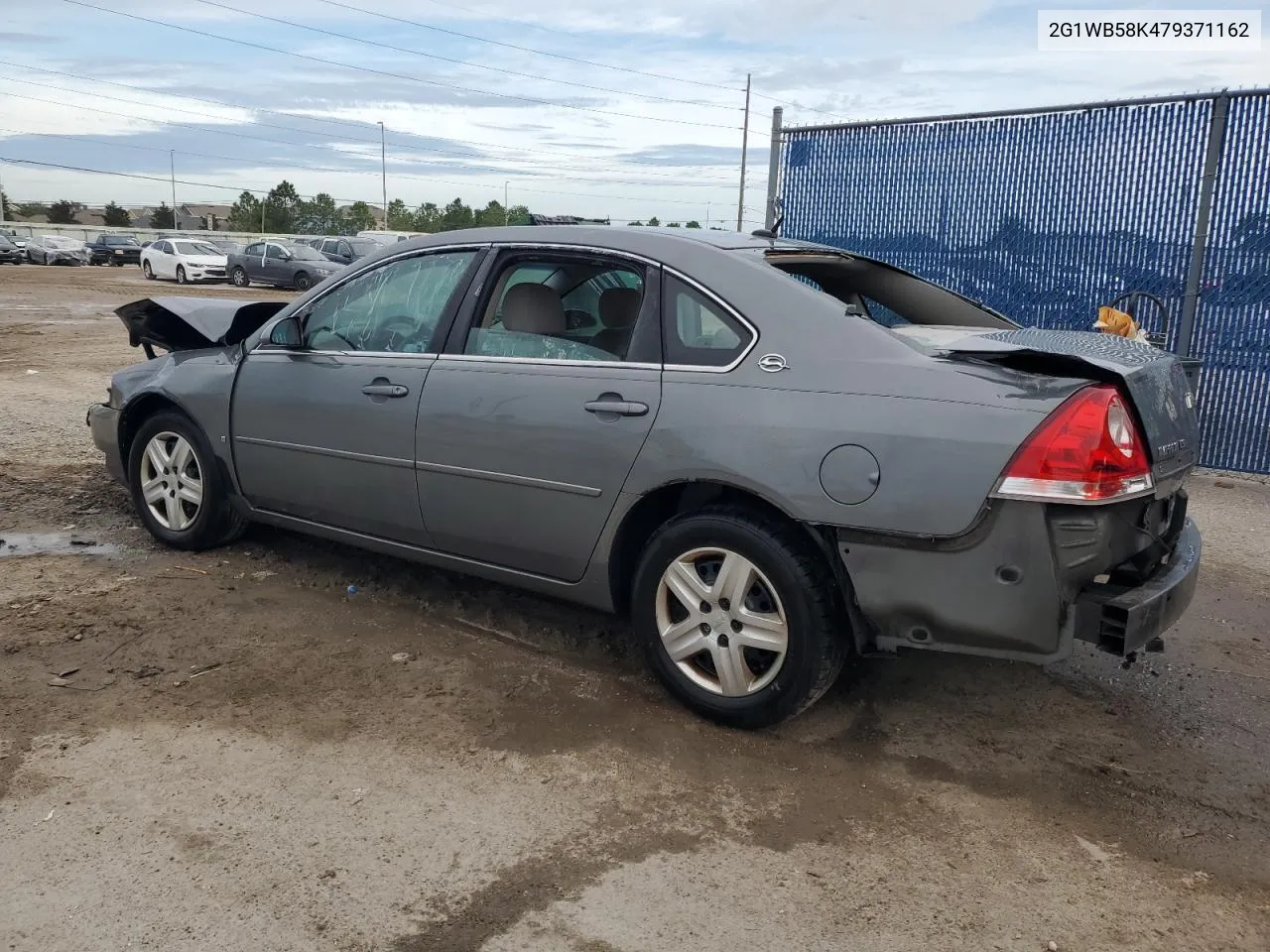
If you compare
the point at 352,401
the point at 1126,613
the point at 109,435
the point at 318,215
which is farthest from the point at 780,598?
the point at 318,215

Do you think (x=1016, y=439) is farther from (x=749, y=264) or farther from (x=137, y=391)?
(x=137, y=391)

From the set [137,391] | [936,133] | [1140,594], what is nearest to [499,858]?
[1140,594]

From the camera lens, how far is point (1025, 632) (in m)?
3.13

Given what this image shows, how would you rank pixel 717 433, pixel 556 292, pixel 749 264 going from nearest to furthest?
pixel 717 433
pixel 749 264
pixel 556 292

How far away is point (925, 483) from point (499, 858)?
160 centimetres

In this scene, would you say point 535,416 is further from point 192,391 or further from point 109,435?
point 109,435

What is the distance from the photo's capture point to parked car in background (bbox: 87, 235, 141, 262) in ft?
154

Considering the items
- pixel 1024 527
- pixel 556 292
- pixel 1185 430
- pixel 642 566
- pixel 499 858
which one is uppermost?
pixel 556 292

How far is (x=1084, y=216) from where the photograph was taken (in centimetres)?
834

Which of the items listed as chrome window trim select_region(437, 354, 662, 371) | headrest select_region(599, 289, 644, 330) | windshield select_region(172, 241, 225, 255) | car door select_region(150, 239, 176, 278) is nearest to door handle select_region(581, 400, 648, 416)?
chrome window trim select_region(437, 354, 662, 371)

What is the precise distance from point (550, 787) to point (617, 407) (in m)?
1.29

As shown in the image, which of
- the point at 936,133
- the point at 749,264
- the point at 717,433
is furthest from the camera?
the point at 936,133

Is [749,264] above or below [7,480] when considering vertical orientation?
above

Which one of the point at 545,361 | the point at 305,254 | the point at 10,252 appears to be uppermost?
the point at 305,254
